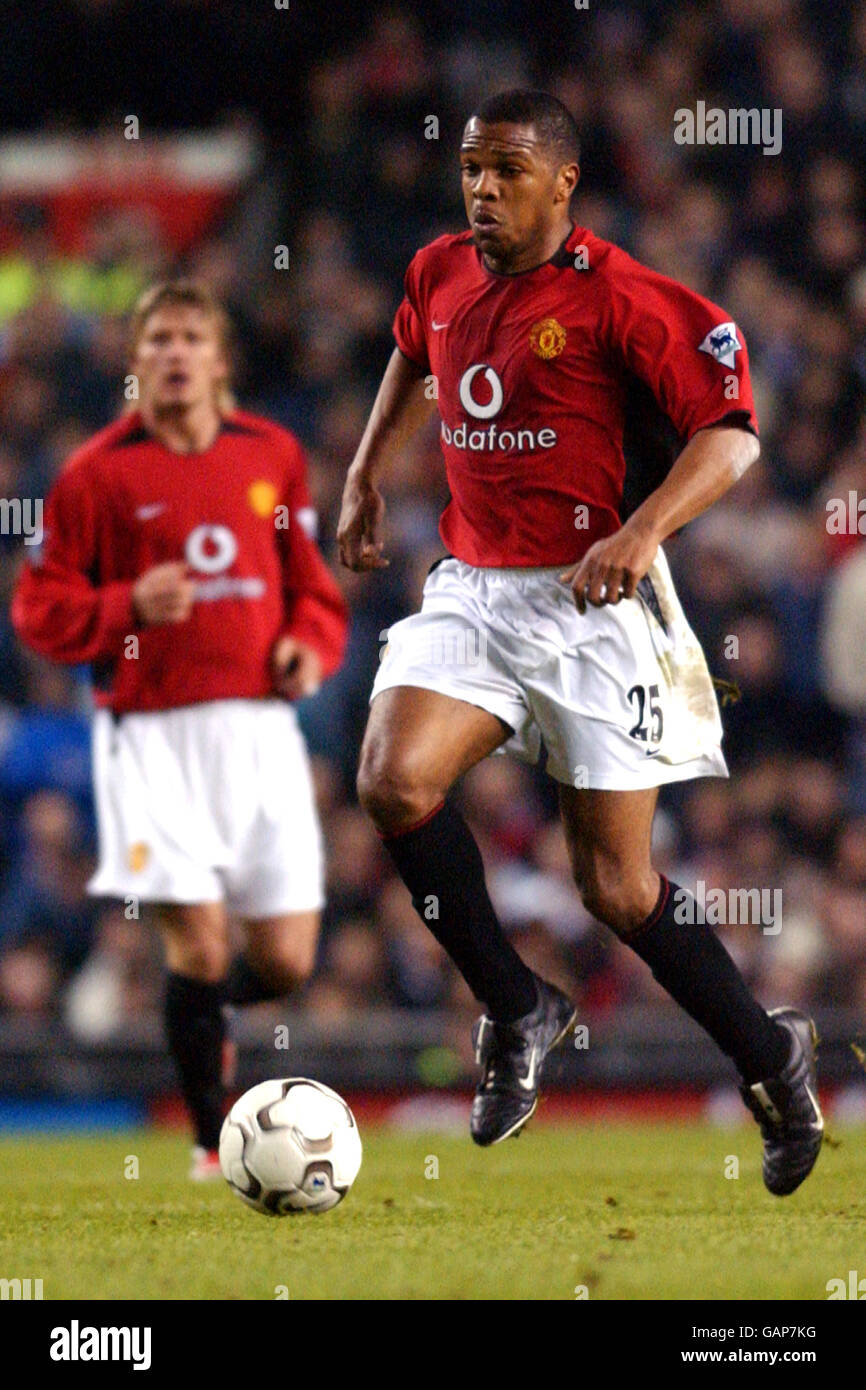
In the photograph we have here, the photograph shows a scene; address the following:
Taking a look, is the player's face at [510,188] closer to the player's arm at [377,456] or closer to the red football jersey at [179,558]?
the player's arm at [377,456]

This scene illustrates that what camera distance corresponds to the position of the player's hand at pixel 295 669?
685 cm

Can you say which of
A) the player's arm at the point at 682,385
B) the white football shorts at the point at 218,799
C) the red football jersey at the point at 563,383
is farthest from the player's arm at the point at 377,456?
the white football shorts at the point at 218,799

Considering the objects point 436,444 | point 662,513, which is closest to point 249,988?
point 662,513

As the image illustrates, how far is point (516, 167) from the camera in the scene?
194 inches

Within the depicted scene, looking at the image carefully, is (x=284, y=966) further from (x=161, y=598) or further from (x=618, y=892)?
(x=618, y=892)

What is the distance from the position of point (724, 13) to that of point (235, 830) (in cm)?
802

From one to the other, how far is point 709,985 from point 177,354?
283 cm

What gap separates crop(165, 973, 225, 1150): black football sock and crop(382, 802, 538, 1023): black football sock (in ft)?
5.32

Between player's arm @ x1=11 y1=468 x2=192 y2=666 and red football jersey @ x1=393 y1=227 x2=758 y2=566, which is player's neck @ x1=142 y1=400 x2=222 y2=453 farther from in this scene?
red football jersey @ x1=393 y1=227 x2=758 y2=566

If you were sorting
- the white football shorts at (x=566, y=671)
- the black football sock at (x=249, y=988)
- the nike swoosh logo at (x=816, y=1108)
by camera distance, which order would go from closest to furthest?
the white football shorts at (x=566, y=671), the nike swoosh logo at (x=816, y=1108), the black football sock at (x=249, y=988)

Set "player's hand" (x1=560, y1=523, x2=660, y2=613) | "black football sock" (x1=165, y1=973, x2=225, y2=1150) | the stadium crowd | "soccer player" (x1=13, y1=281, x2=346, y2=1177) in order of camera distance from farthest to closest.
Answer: the stadium crowd
"soccer player" (x1=13, y1=281, x2=346, y2=1177)
"black football sock" (x1=165, y1=973, x2=225, y2=1150)
"player's hand" (x1=560, y1=523, x2=660, y2=613)

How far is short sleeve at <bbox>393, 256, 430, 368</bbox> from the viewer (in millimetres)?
5382

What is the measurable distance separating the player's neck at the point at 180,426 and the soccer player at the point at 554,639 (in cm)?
193

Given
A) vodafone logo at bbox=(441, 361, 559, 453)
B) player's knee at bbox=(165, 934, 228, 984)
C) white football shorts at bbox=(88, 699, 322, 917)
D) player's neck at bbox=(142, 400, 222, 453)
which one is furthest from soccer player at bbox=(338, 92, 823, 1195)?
player's neck at bbox=(142, 400, 222, 453)
